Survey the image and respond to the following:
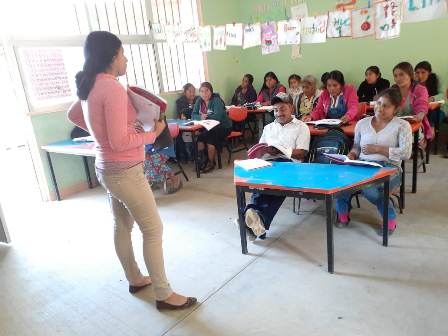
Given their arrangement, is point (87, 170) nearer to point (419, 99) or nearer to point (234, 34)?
point (234, 34)

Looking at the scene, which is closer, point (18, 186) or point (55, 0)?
point (55, 0)

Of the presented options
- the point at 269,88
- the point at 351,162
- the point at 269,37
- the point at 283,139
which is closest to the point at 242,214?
the point at 351,162

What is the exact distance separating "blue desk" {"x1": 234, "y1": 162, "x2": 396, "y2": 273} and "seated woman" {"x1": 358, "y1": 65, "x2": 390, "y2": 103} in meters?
3.28

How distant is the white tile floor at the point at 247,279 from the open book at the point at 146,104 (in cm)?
104

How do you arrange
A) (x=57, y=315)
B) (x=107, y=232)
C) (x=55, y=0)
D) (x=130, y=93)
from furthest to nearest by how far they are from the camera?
(x=55, y=0), (x=107, y=232), (x=57, y=315), (x=130, y=93)

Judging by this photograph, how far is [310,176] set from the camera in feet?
7.18

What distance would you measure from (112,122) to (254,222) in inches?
50.3

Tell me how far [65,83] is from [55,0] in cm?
93

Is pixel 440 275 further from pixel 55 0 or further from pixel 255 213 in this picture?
pixel 55 0

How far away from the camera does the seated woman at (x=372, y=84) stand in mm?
5137

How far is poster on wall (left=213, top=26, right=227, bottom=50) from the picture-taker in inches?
218

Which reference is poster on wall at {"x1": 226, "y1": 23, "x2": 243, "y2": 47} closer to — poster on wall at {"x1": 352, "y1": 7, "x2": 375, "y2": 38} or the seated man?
poster on wall at {"x1": 352, "y1": 7, "x2": 375, "y2": 38}

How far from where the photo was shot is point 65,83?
171 inches

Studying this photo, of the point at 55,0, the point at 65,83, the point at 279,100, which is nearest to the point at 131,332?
the point at 279,100
